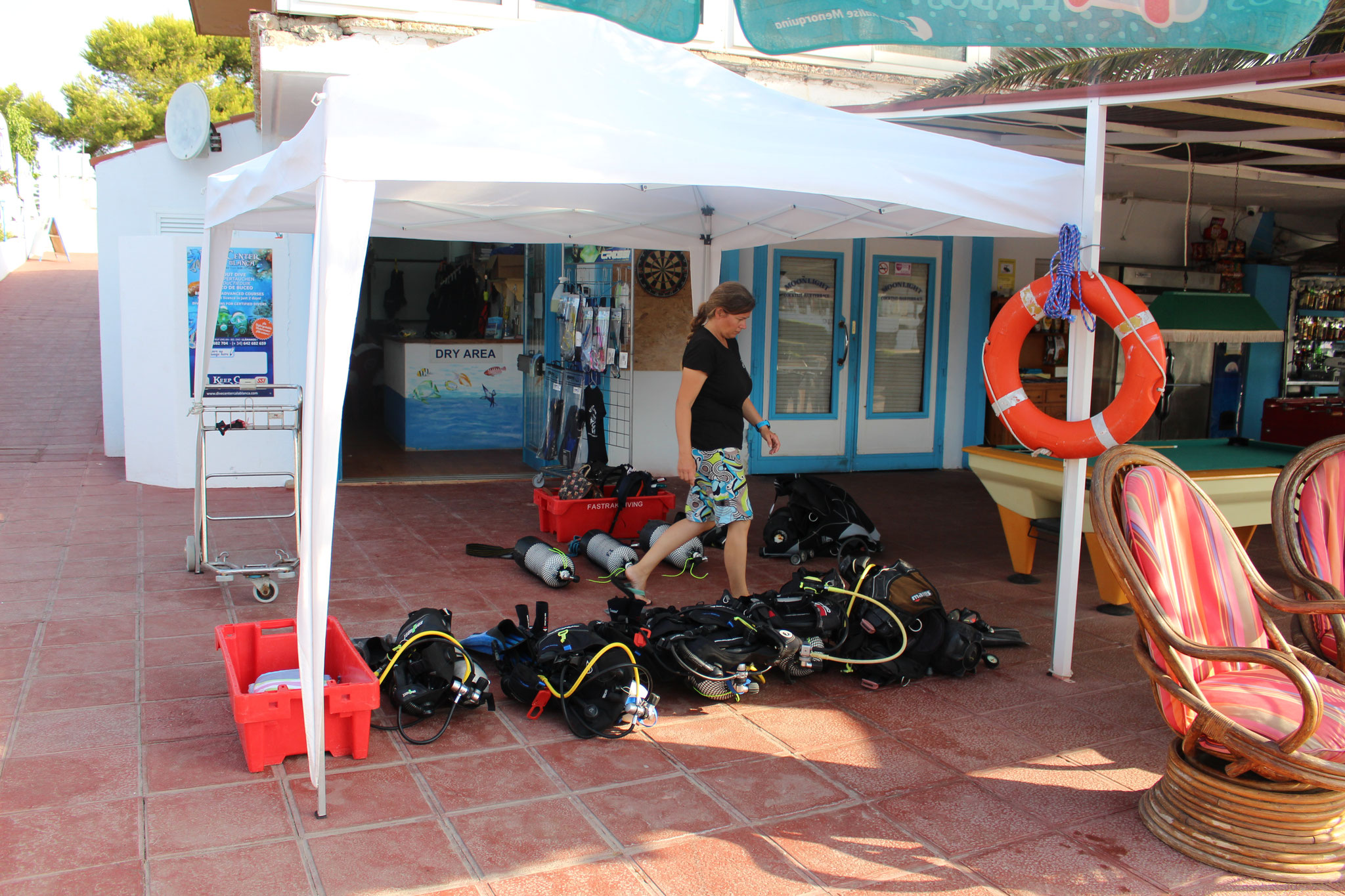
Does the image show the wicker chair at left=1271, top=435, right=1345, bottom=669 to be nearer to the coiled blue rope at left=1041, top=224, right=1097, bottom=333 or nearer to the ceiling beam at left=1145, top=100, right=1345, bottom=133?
the coiled blue rope at left=1041, top=224, right=1097, bottom=333

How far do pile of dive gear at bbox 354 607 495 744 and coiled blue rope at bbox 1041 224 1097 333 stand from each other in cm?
266

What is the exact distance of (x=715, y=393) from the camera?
15.6ft

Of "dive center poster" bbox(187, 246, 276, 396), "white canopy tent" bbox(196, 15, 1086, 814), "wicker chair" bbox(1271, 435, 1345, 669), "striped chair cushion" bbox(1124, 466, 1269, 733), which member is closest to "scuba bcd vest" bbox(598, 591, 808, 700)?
"white canopy tent" bbox(196, 15, 1086, 814)

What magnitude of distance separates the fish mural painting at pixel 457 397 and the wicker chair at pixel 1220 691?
25.0ft

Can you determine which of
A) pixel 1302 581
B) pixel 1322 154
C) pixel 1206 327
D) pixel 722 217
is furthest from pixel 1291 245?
pixel 1302 581

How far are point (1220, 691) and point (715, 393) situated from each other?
100 inches

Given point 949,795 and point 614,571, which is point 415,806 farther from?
point 614,571

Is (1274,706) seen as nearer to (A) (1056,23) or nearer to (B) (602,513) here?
(A) (1056,23)

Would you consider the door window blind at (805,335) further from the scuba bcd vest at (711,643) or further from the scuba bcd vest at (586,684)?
the scuba bcd vest at (586,684)

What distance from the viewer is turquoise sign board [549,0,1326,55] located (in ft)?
10.4

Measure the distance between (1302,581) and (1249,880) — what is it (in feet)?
3.38

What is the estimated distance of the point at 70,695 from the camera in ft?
12.1

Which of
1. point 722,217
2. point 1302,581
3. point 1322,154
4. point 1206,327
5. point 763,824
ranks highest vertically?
point 1322,154

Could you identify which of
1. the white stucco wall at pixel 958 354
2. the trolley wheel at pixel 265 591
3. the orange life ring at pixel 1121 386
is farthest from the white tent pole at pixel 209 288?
the white stucco wall at pixel 958 354
